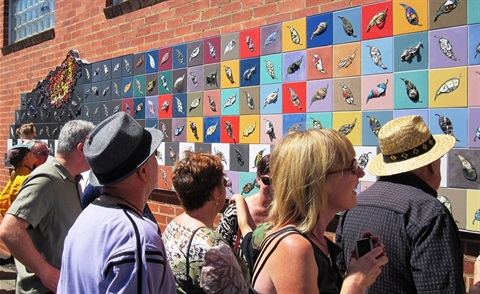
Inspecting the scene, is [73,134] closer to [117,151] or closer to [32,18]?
[117,151]

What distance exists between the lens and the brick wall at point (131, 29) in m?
4.45

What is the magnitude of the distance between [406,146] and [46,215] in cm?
205

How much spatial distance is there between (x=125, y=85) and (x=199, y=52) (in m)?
1.27

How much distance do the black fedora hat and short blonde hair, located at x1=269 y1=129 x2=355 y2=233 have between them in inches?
19.3

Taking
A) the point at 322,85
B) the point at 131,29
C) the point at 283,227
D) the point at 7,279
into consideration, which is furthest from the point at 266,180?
the point at 7,279

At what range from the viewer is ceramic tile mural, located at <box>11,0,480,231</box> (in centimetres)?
318

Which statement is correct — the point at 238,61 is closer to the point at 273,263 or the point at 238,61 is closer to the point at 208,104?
the point at 208,104

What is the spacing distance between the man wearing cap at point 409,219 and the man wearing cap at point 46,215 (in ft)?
5.37

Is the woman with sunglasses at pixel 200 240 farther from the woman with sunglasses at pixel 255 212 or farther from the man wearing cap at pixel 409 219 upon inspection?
the woman with sunglasses at pixel 255 212

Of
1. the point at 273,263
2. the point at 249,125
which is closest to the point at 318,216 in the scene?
the point at 273,263

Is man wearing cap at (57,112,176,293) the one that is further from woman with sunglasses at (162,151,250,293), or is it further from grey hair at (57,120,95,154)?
grey hair at (57,120,95,154)

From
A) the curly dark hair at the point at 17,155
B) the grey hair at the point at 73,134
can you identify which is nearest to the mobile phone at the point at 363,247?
the grey hair at the point at 73,134

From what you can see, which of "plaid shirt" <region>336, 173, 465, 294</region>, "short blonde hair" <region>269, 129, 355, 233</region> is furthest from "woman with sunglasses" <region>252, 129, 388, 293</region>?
"plaid shirt" <region>336, 173, 465, 294</region>

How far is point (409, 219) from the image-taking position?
2.33 meters
